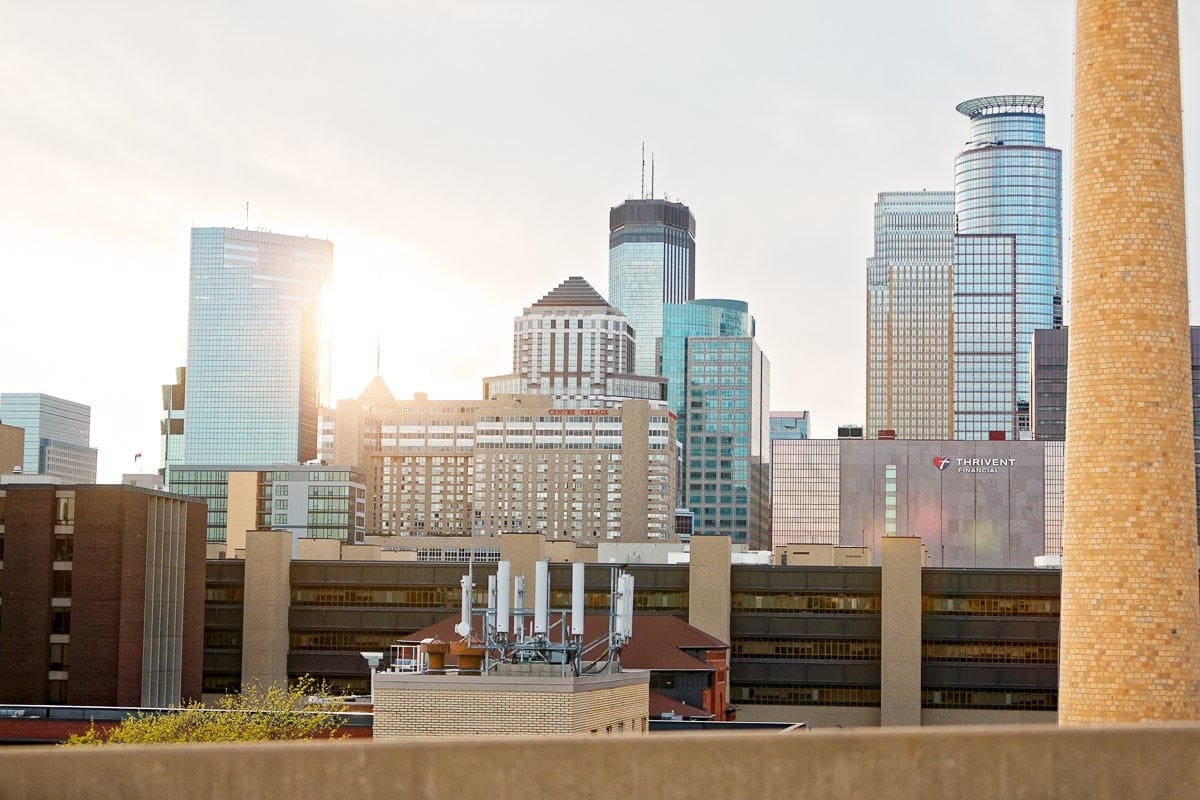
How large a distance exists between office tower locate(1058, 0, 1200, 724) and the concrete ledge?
35961mm

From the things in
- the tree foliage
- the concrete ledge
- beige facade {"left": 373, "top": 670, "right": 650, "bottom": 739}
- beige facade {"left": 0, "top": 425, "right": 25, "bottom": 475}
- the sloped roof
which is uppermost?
beige facade {"left": 0, "top": 425, "right": 25, "bottom": 475}

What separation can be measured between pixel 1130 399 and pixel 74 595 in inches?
2783

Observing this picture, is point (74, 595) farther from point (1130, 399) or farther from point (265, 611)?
point (1130, 399)

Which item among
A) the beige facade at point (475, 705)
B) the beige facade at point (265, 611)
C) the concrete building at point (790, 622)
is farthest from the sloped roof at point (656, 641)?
the beige facade at point (475, 705)

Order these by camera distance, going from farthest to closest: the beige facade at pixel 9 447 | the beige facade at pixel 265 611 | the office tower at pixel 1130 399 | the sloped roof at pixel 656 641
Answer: the beige facade at pixel 9 447, the beige facade at pixel 265 611, the sloped roof at pixel 656 641, the office tower at pixel 1130 399

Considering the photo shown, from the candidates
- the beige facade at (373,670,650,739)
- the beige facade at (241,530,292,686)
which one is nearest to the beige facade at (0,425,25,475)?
the beige facade at (241,530,292,686)

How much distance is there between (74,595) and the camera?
95812 millimetres

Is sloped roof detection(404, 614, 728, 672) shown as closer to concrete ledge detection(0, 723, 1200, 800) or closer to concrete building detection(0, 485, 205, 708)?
concrete building detection(0, 485, 205, 708)

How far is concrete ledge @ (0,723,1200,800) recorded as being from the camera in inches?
467

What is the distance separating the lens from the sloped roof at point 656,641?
306 feet

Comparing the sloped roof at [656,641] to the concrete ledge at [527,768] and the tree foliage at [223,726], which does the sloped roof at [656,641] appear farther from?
the concrete ledge at [527,768]

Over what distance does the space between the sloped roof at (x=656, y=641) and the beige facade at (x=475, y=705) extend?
45.8 meters

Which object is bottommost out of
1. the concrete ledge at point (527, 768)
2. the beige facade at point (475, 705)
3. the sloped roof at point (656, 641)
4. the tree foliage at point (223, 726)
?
the tree foliage at point (223, 726)

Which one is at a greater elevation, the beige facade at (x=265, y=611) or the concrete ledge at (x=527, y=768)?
the concrete ledge at (x=527, y=768)
